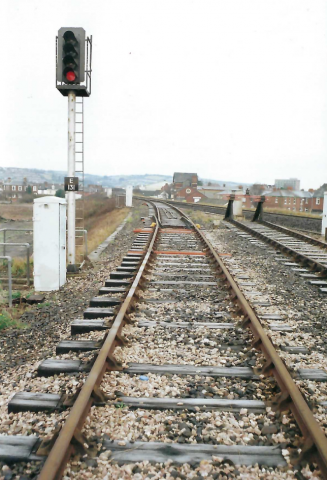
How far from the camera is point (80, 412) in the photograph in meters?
2.54

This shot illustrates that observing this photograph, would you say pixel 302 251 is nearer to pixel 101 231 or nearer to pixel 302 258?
pixel 302 258

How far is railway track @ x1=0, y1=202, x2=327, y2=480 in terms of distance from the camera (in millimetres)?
2322

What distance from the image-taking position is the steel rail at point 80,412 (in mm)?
2100

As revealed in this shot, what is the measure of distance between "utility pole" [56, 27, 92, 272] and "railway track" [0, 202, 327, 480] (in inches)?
148

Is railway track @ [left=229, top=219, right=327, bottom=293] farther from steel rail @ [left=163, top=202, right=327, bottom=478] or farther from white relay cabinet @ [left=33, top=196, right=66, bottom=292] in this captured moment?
white relay cabinet @ [left=33, top=196, right=66, bottom=292]

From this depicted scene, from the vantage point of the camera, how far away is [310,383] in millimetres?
3312

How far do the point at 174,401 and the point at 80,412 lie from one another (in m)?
0.67

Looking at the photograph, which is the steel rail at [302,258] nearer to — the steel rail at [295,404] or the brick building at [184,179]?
the steel rail at [295,404]

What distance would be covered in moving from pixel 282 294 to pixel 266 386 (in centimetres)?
326

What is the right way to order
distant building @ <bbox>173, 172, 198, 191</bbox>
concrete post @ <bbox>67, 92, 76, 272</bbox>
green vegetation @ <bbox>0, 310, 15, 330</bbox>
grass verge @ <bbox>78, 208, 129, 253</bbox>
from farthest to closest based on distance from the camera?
distant building @ <bbox>173, 172, 198, 191</bbox>
grass verge @ <bbox>78, 208, 129, 253</bbox>
concrete post @ <bbox>67, 92, 76, 272</bbox>
green vegetation @ <bbox>0, 310, 15, 330</bbox>

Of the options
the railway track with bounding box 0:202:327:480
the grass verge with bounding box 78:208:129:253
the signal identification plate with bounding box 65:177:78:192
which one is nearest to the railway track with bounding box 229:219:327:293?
the railway track with bounding box 0:202:327:480

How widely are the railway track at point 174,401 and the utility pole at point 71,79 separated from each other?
377cm

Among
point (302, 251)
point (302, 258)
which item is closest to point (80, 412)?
point (302, 258)

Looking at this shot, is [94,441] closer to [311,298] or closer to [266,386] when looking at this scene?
[266,386]
